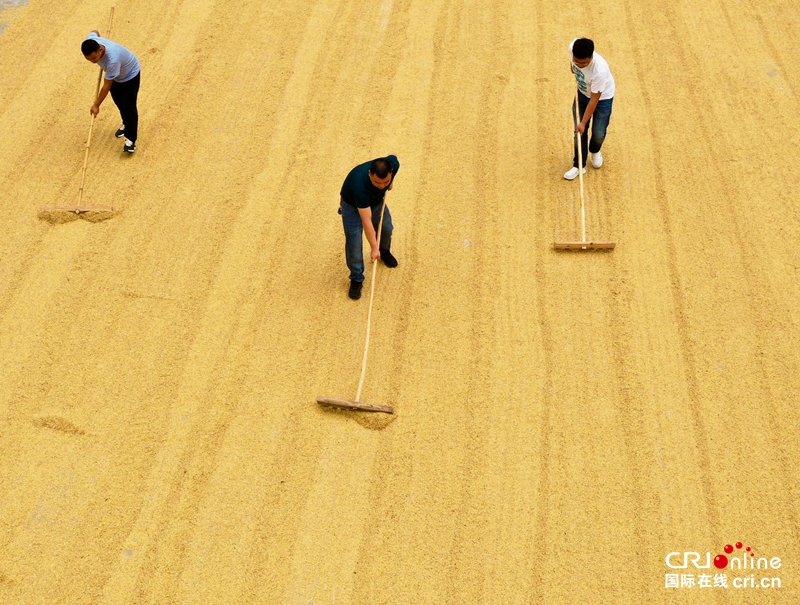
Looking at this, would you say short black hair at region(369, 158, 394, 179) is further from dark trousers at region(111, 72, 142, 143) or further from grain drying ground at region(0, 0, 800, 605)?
dark trousers at region(111, 72, 142, 143)

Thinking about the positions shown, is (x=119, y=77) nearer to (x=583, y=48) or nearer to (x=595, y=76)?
(x=583, y=48)

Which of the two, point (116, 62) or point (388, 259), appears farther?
point (116, 62)

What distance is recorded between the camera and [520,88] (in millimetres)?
6703

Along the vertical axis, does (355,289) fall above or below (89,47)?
below

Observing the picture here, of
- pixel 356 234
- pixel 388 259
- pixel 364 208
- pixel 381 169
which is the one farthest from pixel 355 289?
pixel 381 169

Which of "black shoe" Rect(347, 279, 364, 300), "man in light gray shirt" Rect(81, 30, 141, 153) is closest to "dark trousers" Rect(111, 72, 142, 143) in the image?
"man in light gray shirt" Rect(81, 30, 141, 153)

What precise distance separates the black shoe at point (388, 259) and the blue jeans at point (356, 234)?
7 centimetres

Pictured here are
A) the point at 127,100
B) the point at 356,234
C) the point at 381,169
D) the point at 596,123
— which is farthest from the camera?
the point at 127,100

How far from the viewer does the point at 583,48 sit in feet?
16.2

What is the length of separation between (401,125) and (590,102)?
70.9 inches

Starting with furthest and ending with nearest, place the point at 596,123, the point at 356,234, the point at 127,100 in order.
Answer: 1. the point at 127,100
2. the point at 596,123
3. the point at 356,234

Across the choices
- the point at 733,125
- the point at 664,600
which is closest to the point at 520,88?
the point at 733,125

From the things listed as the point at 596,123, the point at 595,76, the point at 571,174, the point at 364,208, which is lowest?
the point at 571,174

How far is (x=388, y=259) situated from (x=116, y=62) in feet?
9.25
